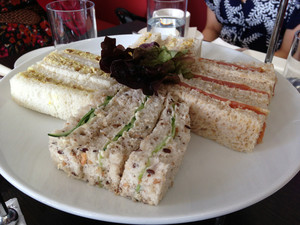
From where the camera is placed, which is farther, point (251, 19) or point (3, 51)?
point (3, 51)

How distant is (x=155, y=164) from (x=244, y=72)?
103cm

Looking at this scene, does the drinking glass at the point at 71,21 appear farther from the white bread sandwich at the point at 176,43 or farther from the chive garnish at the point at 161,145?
the chive garnish at the point at 161,145

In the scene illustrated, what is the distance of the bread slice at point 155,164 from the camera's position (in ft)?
3.69

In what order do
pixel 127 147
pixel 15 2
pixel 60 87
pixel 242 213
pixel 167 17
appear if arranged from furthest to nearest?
pixel 15 2
pixel 167 17
pixel 60 87
pixel 242 213
pixel 127 147

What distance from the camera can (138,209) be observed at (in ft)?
3.66

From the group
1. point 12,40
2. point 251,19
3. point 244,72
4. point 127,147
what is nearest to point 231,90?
point 244,72

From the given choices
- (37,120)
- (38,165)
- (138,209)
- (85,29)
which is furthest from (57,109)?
(85,29)

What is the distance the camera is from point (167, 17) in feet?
9.12

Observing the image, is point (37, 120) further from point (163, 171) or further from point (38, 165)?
point (163, 171)

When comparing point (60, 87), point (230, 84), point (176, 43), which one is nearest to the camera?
point (60, 87)

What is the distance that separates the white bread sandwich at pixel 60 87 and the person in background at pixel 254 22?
2482mm

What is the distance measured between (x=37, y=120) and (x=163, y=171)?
911 mm

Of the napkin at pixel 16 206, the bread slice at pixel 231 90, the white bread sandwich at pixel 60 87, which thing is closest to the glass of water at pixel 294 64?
the bread slice at pixel 231 90

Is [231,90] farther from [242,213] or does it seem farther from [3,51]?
[3,51]
